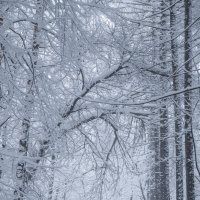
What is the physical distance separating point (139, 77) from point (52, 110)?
16.7 feet

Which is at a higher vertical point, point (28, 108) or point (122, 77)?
point (122, 77)

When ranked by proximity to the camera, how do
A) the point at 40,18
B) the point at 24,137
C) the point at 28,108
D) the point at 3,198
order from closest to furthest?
the point at 40,18 < the point at 3,198 < the point at 28,108 < the point at 24,137

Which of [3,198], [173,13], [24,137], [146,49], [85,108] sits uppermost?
[173,13]

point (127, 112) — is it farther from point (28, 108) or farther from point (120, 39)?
point (28, 108)

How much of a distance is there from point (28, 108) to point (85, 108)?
3846 millimetres

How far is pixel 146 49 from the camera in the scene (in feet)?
26.0

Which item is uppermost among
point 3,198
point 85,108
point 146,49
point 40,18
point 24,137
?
point 146,49

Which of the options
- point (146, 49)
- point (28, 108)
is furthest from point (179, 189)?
point (28, 108)

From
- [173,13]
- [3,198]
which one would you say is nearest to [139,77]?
[173,13]

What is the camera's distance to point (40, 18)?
3.04m

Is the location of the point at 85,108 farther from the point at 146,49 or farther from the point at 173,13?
the point at 173,13

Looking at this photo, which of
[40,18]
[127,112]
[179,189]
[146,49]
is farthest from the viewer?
[179,189]

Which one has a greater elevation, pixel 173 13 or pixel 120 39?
pixel 173 13

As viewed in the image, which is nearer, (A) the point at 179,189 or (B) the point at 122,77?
(B) the point at 122,77
